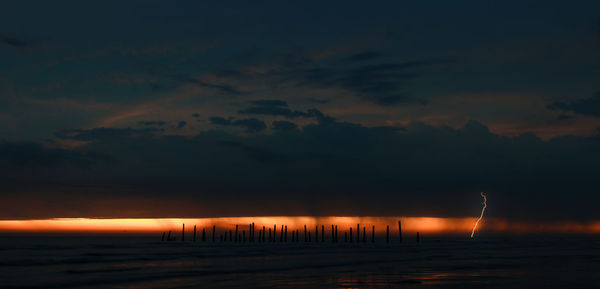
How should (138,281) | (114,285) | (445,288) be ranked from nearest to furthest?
(445,288) < (114,285) < (138,281)

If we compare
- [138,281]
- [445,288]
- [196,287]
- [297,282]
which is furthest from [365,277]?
[138,281]

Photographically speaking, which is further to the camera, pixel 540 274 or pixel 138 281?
pixel 540 274

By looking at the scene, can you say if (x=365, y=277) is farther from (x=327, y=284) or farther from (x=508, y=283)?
(x=508, y=283)

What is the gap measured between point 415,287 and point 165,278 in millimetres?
14010

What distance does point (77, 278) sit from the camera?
32.2 meters

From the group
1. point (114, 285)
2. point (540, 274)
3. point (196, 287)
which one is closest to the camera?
point (196, 287)

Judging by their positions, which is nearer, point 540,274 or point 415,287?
point 415,287

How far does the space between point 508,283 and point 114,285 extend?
744 inches

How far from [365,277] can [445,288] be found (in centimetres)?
657

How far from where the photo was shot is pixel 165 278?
3081 centimetres

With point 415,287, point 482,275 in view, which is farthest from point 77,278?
point 482,275

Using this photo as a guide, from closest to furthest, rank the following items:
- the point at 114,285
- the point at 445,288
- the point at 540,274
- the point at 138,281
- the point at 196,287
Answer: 1. the point at 445,288
2. the point at 196,287
3. the point at 114,285
4. the point at 138,281
5. the point at 540,274

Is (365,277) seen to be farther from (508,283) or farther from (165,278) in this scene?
(165,278)

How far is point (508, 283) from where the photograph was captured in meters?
26.4
